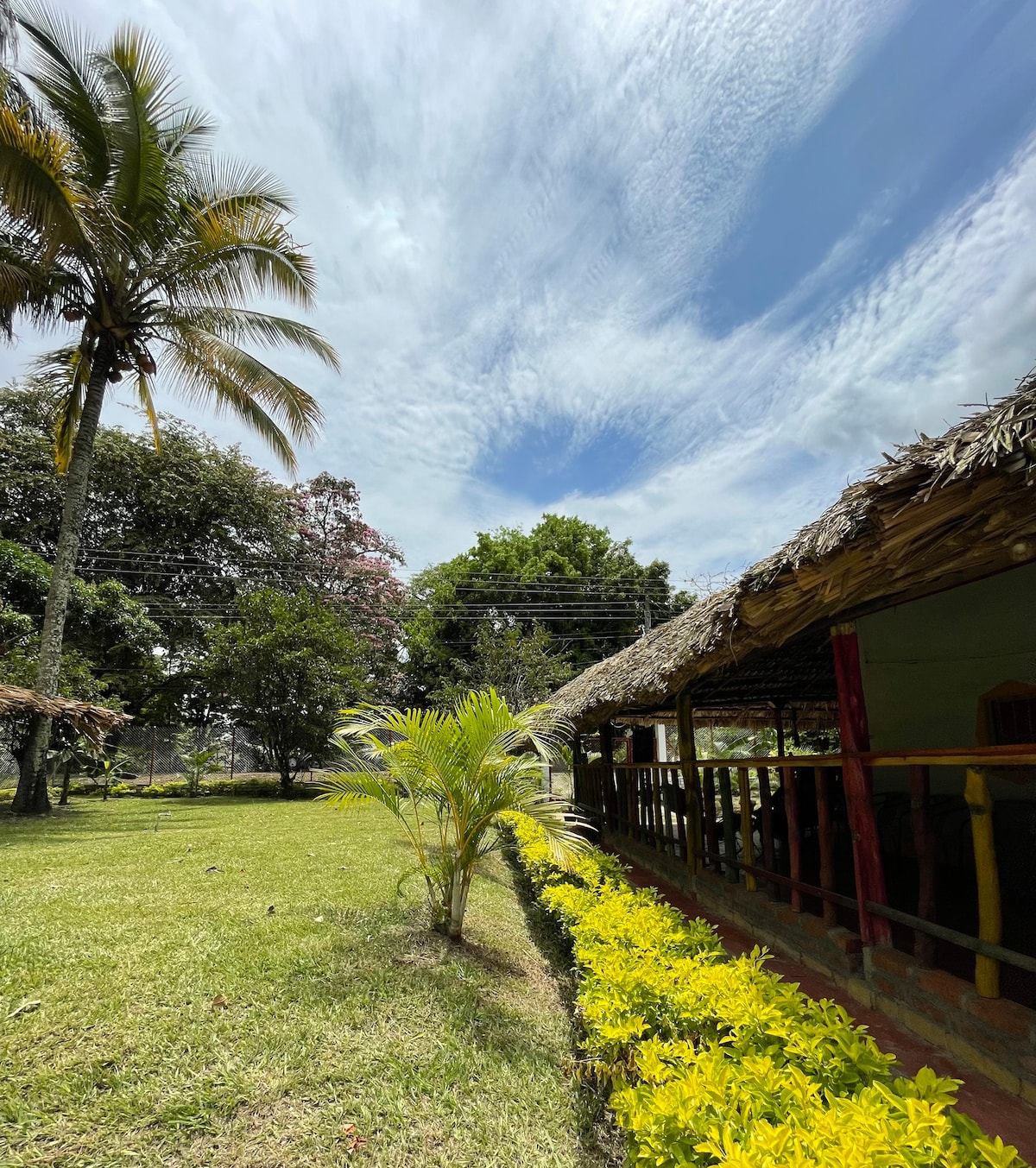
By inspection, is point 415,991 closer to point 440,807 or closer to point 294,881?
point 440,807

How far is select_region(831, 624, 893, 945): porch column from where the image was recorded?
304cm

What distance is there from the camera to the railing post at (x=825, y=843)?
3385mm

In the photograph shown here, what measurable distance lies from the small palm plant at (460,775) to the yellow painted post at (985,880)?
6.79 ft

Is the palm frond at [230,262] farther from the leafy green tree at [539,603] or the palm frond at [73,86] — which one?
the leafy green tree at [539,603]

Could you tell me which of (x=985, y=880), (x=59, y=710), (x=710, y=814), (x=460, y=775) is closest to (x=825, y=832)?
(x=985, y=880)

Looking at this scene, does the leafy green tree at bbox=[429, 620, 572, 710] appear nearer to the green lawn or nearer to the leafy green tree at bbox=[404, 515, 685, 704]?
the leafy green tree at bbox=[404, 515, 685, 704]

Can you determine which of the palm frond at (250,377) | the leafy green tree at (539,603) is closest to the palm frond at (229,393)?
the palm frond at (250,377)

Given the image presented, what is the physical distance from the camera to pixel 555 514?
2830 centimetres

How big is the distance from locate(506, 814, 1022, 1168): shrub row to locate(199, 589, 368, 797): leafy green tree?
12577mm

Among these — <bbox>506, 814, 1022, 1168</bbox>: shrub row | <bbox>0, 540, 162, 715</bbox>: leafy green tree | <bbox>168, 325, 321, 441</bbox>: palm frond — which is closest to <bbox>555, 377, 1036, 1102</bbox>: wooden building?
<bbox>506, 814, 1022, 1168</bbox>: shrub row

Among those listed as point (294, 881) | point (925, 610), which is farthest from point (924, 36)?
point (294, 881)

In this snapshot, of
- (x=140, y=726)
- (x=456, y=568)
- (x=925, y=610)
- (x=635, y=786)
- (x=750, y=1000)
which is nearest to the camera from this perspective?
(x=750, y=1000)

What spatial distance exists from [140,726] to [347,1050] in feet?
64.0

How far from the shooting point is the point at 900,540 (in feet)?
7.55
